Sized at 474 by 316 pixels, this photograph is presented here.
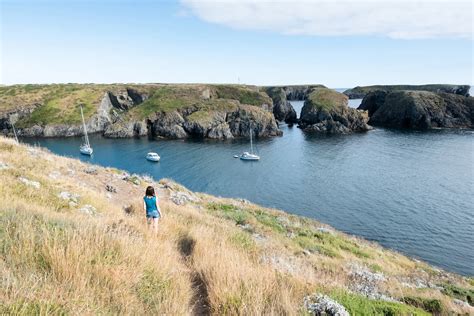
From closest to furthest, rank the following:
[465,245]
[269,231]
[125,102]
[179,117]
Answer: [269,231] → [465,245] → [179,117] → [125,102]

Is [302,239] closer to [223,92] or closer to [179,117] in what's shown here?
[179,117]

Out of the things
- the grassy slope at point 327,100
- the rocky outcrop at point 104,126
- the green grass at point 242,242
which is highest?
the grassy slope at point 327,100

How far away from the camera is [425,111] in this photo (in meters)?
120

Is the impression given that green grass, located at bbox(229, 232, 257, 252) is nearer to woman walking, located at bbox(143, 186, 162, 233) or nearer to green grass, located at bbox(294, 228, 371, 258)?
woman walking, located at bbox(143, 186, 162, 233)

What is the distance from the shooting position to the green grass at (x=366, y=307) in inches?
249

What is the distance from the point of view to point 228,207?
2438 centimetres

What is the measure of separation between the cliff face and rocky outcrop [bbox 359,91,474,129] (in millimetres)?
48262

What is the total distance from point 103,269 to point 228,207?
19.0 metres

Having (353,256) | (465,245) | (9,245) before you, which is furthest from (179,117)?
(9,245)

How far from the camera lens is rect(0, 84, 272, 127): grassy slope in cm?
11075

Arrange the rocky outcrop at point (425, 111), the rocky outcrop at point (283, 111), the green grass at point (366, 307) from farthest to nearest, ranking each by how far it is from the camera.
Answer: the rocky outcrop at point (283, 111)
the rocky outcrop at point (425, 111)
the green grass at point (366, 307)

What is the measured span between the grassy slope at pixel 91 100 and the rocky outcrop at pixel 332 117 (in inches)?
697

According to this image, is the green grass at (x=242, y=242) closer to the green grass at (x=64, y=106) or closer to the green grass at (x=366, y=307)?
the green grass at (x=366, y=307)

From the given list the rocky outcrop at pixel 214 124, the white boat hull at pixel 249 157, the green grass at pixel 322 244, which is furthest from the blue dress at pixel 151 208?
the rocky outcrop at pixel 214 124
